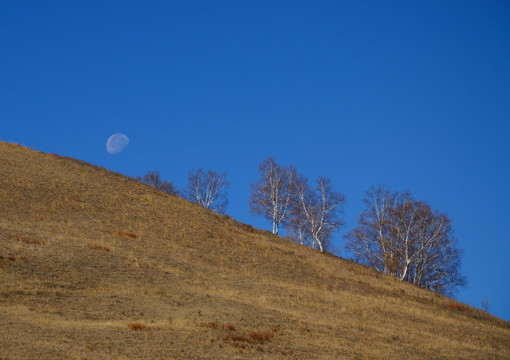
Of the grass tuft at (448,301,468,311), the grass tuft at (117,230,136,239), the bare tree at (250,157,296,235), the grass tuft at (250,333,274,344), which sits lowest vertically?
the grass tuft at (250,333,274,344)

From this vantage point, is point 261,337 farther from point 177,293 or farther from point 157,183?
point 157,183

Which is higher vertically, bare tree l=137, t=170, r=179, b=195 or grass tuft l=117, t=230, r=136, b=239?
bare tree l=137, t=170, r=179, b=195

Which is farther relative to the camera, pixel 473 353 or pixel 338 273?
pixel 338 273

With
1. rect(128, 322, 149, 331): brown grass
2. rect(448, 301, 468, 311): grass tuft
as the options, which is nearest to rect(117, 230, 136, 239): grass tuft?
rect(128, 322, 149, 331): brown grass

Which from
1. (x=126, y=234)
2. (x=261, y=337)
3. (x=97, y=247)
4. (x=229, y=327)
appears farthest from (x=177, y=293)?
(x=126, y=234)

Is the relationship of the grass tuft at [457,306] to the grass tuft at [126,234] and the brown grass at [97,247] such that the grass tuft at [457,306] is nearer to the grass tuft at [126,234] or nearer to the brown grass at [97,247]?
the grass tuft at [126,234]

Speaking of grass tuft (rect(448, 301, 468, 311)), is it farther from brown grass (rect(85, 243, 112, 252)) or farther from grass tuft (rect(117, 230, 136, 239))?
brown grass (rect(85, 243, 112, 252))

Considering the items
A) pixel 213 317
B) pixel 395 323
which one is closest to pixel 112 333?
pixel 213 317

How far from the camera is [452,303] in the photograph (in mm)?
40312

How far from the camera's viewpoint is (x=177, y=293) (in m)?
29.5

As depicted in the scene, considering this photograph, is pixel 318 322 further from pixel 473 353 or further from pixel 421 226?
pixel 421 226

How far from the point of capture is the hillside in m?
21.1

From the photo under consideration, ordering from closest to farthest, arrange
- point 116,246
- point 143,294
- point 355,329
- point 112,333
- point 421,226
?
1. point 112,333
2. point 355,329
3. point 143,294
4. point 116,246
5. point 421,226

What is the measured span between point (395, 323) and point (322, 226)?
26.9m
